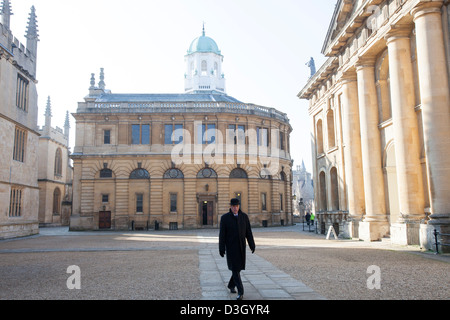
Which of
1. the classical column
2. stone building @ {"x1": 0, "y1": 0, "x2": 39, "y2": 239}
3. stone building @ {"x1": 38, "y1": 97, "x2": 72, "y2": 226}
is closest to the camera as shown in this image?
the classical column

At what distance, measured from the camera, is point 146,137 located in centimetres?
3788

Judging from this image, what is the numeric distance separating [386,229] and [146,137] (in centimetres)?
2574

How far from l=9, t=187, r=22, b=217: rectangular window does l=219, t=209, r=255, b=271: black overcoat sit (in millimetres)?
24024

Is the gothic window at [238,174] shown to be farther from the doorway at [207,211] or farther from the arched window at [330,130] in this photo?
the arched window at [330,130]

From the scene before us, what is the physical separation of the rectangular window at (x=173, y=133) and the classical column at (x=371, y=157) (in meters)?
21.6

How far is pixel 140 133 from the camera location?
3781 cm

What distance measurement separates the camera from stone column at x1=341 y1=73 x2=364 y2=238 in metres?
20.7

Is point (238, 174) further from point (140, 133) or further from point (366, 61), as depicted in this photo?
point (366, 61)

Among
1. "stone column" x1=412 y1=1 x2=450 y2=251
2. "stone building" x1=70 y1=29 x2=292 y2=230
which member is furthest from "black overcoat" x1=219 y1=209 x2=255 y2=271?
"stone building" x1=70 y1=29 x2=292 y2=230

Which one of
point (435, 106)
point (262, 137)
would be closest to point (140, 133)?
point (262, 137)

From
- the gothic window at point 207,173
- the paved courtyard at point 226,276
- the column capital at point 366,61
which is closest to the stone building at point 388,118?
the column capital at point 366,61

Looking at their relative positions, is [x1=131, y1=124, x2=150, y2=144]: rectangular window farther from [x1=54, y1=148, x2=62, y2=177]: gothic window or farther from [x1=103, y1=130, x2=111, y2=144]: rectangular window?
[x1=54, y1=148, x2=62, y2=177]: gothic window

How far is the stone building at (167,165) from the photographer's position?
119ft
